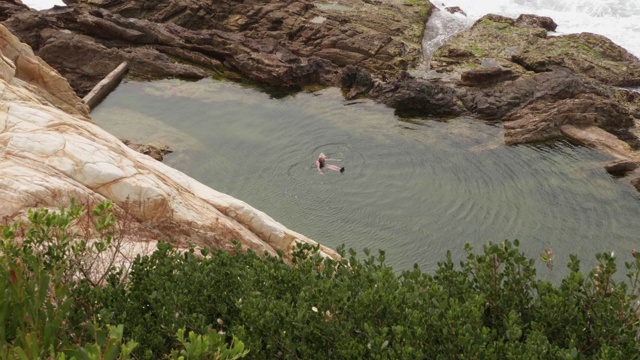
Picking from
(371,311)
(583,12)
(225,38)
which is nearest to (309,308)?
(371,311)

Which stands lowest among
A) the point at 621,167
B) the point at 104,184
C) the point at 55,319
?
the point at 104,184

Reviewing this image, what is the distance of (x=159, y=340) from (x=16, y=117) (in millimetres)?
9382

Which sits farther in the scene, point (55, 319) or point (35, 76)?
point (35, 76)

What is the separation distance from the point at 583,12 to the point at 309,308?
42.5m

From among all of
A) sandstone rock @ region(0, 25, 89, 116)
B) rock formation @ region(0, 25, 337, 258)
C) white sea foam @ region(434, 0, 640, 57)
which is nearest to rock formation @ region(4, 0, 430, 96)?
white sea foam @ region(434, 0, 640, 57)

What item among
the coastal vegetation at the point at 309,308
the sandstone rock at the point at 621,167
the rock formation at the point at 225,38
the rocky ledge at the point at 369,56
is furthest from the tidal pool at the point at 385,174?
the coastal vegetation at the point at 309,308

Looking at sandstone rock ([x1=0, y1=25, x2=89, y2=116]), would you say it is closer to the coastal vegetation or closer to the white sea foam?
the coastal vegetation

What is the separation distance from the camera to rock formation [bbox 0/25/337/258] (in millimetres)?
13156

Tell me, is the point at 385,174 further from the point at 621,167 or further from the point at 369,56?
the point at 369,56

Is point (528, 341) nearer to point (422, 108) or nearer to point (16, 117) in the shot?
point (16, 117)

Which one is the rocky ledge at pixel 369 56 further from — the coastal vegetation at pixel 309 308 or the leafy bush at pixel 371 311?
the coastal vegetation at pixel 309 308

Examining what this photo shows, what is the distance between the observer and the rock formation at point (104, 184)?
13.2 m

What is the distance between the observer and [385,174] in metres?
23.5

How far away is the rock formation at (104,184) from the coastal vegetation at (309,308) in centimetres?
388
